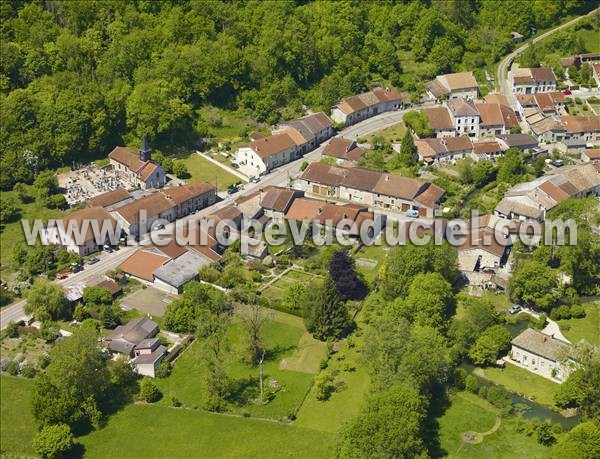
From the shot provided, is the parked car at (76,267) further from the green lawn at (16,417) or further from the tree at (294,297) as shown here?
the tree at (294,297)

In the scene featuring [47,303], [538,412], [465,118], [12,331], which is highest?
[465,118]

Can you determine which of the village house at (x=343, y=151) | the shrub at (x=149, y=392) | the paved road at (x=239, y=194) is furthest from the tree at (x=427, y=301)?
the village house at (x=343, y=151)

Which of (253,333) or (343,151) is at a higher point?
(343,151)

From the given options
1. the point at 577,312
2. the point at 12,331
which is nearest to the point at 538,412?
the point at 577,312

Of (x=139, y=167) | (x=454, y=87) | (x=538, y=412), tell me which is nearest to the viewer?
(x=538, y=412)

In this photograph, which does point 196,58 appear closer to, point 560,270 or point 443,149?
point 443,149

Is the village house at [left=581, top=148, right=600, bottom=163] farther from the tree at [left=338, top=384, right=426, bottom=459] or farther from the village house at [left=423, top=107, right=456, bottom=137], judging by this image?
the tree at [left=338, top=384, right=426, bottom=459]

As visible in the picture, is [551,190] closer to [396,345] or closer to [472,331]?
[472,331]
